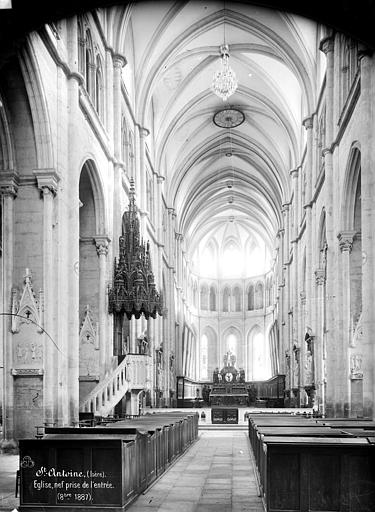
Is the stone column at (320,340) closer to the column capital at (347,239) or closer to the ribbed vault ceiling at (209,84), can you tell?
the column capital at (347,239)

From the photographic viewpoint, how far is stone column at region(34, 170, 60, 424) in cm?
1593

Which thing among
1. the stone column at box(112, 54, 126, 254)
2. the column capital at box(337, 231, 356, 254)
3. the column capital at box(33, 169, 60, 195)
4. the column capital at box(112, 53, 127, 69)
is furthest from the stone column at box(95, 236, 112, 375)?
the column capital at box(337, 231, 356, 254)

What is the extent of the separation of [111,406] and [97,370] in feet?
6.59

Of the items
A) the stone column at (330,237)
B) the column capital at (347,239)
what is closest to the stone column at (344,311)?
the column capital at (347,239)

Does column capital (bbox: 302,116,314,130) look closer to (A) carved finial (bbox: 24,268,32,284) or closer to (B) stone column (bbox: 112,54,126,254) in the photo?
(B) stone column (bbox: 112,54,126,254)

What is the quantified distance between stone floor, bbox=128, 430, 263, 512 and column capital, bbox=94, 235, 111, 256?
743 centimetres

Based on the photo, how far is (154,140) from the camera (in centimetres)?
3616

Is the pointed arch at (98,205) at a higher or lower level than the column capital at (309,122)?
lower

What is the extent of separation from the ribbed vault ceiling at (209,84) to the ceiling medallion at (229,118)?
15.4 inches

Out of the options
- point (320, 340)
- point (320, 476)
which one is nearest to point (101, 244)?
point (320, 340)

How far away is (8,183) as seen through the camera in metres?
16.1

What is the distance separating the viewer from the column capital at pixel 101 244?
883 inches

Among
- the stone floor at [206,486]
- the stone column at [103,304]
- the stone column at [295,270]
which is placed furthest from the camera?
the stone column at [295,270]

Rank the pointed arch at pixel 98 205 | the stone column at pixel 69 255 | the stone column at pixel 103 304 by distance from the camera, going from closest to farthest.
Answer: the stone column at pixel 69 255
the stone column at pixel 103 304
the pointed arch at pixel 98 205
